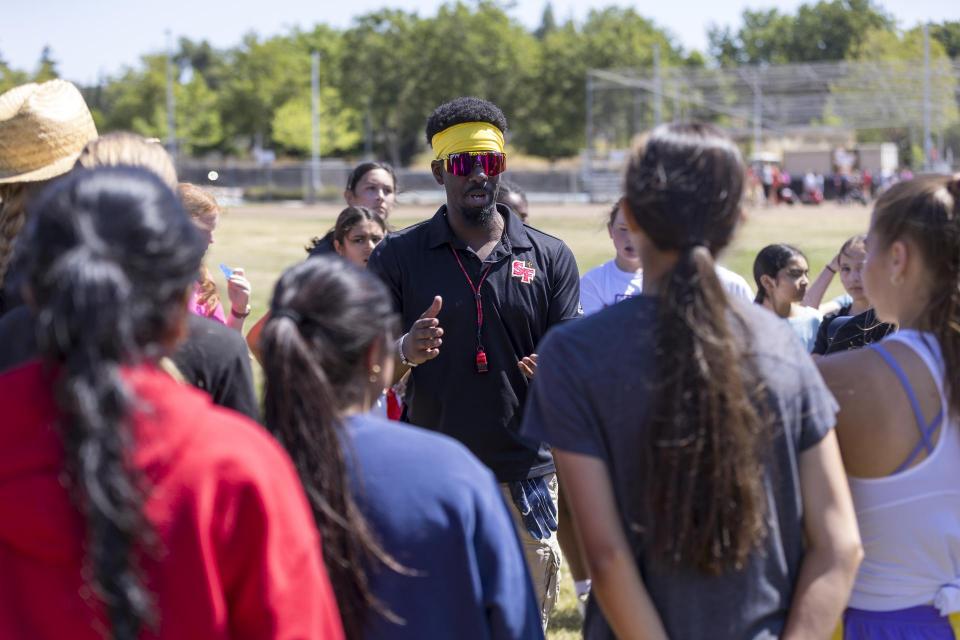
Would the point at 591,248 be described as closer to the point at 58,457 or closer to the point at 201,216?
the point at 201,216

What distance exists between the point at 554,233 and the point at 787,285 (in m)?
25.6

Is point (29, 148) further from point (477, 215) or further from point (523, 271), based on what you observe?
point (523, 271)

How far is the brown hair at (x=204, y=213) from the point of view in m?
4.38

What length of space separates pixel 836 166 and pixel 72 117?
55444 millimetres

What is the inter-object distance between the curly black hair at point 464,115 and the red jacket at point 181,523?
3.23m

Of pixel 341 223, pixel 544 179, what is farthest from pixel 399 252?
pixel 544 179

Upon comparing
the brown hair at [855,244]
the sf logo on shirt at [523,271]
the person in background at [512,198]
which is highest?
the person in background at [512,198]

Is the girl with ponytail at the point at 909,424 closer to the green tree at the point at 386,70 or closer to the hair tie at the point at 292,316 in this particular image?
the hair tie at the point at 292,316

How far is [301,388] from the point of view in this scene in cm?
208

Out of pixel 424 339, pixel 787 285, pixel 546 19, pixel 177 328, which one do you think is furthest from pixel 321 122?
pixel 546 19

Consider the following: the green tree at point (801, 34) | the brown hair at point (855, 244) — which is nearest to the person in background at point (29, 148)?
the brown hair at point (855, 244)

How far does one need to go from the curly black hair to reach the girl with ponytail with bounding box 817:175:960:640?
256cm

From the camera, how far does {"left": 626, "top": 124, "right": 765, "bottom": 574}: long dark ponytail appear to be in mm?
2105

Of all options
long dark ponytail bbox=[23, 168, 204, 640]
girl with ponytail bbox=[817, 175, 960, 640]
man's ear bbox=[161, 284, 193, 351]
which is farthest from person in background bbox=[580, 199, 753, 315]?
long dark ponytail bbox=[23, 168, 204, 640]
